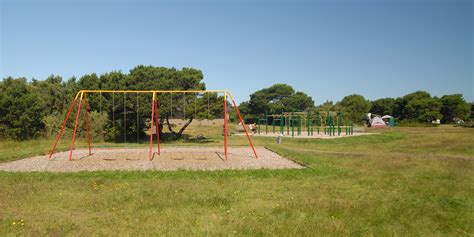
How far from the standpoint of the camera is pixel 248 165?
1341 centimetres

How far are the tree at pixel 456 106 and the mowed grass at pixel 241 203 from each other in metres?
72.3

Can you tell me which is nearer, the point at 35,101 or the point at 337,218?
the point at 337,218

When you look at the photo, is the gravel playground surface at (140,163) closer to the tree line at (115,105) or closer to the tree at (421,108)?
the tree line at (115,105)

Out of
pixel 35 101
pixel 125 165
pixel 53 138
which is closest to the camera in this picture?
pixel 125 165

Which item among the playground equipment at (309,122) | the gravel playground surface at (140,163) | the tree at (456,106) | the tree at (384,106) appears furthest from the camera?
the tree at (384,106)

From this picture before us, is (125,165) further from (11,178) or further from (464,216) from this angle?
(464,216)

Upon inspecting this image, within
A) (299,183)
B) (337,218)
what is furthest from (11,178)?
(337,218)

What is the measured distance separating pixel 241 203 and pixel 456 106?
260 ft

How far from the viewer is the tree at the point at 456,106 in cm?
7569

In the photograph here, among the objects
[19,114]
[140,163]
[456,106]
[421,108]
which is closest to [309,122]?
[19,114]

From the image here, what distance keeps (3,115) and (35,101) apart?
7.31 ft

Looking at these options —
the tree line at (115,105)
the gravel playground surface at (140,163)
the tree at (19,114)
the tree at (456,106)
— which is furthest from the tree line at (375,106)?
the gravel playground surface at (140,163)

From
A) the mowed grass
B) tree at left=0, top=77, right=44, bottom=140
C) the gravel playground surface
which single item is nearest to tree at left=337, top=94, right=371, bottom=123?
tree at left=0, top=77, right=44, bottom=140

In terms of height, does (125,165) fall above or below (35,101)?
below
